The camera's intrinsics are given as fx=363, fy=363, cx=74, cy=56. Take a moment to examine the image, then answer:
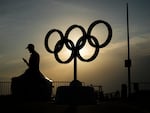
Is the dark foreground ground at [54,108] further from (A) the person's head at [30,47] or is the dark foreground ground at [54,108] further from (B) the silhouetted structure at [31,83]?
(A) the person's head at [30,47]

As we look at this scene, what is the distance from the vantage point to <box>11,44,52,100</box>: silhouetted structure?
2027 cm

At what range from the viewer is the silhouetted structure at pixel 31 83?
20266 mm

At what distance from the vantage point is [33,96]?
20.3 metres

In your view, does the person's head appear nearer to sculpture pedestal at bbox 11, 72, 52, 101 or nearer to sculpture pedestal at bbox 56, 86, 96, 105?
sculpture pedestal at bbox 11, 72, 52, 101

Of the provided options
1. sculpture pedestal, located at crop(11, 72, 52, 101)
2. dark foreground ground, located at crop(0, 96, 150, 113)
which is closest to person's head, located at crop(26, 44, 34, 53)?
sculpture pedestal, located at crop(11, 72, 52, 101)

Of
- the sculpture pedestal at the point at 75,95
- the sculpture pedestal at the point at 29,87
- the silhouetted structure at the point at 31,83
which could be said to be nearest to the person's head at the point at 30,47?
the silhouetted structure at the point at 31,83

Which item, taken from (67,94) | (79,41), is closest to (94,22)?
(79,41)

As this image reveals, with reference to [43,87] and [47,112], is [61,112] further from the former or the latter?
[43,87]

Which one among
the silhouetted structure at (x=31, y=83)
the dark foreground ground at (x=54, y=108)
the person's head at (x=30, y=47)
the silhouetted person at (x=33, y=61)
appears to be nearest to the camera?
the dark foreground ground at (x=54, y=108)

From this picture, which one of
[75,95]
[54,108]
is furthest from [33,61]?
[54,108]

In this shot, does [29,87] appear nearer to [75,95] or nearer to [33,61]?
[33,61]

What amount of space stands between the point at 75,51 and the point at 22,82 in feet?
15.6

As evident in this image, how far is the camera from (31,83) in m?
20.3

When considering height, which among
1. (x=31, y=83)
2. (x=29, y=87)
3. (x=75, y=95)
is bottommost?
(x=75, y=95)
